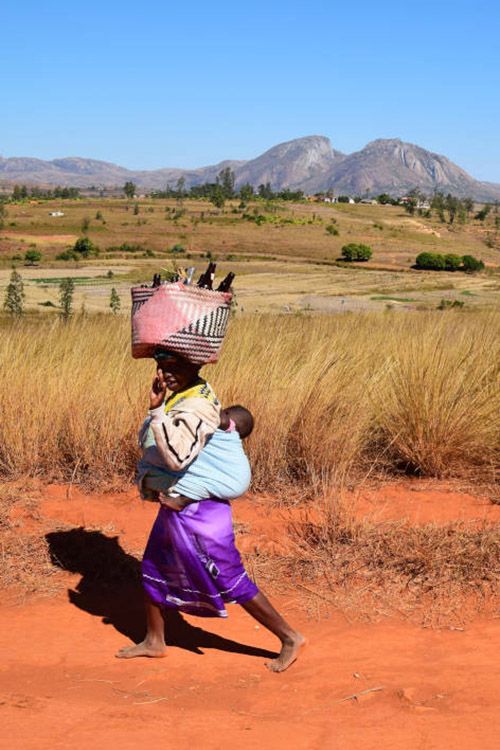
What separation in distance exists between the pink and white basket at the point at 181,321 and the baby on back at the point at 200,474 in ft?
1.15

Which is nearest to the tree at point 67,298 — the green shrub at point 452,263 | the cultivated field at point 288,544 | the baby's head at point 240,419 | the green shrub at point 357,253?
the cultivated field at point 288,544

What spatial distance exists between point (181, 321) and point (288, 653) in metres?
1.45

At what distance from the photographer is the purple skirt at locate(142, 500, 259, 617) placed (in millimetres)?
3488

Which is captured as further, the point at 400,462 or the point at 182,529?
the point at 400,462

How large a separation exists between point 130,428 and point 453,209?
106497 millimetres

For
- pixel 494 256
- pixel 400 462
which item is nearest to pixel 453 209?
pixel 494 256

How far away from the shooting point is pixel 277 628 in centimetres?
359

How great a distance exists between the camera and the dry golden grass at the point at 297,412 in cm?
553

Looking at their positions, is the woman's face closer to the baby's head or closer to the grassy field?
the baby's head

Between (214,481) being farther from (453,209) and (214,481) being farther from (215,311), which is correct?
(453,209)

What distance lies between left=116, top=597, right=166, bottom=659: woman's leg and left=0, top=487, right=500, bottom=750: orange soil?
4 cm

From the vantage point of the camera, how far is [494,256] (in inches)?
3027

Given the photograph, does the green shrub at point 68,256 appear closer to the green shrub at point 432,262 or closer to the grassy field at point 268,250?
the grassy field at point 268,250

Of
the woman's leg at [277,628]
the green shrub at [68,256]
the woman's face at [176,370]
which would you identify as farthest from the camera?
the green shrub at [68,256]
